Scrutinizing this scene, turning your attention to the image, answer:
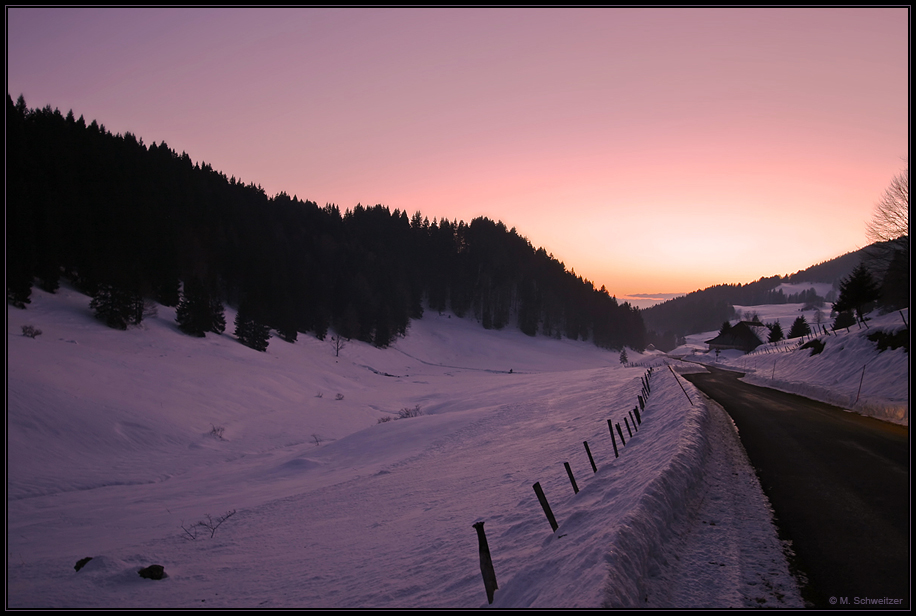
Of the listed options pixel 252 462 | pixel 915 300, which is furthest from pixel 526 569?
pixel 915 300

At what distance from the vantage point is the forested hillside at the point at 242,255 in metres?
39.0

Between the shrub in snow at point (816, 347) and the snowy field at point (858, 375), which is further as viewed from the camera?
the shrub in snow at point (816, 347)

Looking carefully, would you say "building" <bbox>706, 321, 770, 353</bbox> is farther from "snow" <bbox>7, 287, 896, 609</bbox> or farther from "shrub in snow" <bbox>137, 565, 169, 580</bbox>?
"shrub in snow" <bbox>137, 565, 169, 580</bbox>

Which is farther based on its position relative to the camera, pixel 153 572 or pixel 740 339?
pixel 740 339

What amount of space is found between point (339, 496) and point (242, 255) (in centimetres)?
6250

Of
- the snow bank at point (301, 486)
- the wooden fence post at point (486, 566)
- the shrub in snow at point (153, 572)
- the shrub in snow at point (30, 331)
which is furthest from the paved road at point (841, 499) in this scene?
the shrub in snow at point (30, 331)

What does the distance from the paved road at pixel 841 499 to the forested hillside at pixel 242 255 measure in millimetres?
42141

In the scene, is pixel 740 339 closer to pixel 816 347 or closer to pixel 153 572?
pixel 816 347

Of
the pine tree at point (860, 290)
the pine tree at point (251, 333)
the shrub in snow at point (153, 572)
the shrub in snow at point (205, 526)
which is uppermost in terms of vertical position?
the pine tree at point (860, 290)

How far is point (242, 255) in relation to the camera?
67.6 m

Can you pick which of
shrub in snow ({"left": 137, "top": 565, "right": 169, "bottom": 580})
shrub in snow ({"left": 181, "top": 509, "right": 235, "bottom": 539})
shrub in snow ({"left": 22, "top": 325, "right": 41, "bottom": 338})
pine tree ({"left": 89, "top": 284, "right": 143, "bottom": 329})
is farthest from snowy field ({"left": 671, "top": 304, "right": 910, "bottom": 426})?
pine tree ({"left": 89, "top": 284, "right": 143, "bottom": 329})

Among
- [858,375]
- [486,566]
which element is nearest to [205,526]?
[486,566]

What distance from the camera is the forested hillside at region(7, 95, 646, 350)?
39.0 metres

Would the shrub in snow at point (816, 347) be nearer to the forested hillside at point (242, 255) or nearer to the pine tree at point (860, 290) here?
the pine tree at point (860, 290)
